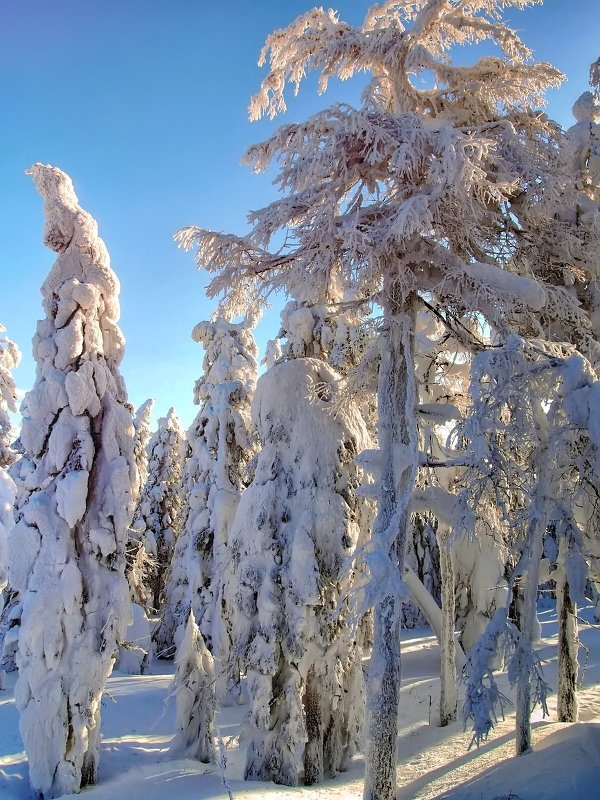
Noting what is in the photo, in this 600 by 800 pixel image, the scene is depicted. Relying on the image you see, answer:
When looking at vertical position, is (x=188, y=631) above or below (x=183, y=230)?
below

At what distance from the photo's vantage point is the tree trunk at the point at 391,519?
7.10 m

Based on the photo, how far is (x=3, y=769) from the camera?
8.93 metres

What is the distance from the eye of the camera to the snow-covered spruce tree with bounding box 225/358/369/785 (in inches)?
331

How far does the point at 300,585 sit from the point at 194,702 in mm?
3654

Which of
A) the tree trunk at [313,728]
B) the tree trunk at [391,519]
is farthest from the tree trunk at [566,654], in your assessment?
the tree trunk at [313,728]

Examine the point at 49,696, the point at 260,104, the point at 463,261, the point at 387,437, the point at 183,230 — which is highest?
the point at 260,104

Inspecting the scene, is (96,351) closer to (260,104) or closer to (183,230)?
(183,230)

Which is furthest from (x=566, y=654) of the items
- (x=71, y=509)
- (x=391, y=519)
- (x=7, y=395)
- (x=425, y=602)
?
(x=7, y=395)

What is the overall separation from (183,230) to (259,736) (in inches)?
305

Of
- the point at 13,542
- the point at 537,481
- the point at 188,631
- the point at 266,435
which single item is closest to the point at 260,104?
the point at 266,435

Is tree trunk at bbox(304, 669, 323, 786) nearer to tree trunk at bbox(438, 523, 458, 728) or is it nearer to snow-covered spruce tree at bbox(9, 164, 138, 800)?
snow-covered spruce tree at bbox(9, 164, 138, 800)

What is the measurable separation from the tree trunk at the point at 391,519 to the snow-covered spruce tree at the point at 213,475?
798 centimetres

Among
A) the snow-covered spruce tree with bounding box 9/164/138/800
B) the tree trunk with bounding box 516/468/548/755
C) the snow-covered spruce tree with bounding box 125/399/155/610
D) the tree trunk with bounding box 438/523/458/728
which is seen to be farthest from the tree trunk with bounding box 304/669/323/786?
the tree trunk with bounding box 438/523/458/728

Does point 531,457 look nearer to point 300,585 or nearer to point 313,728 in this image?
point 300,585
